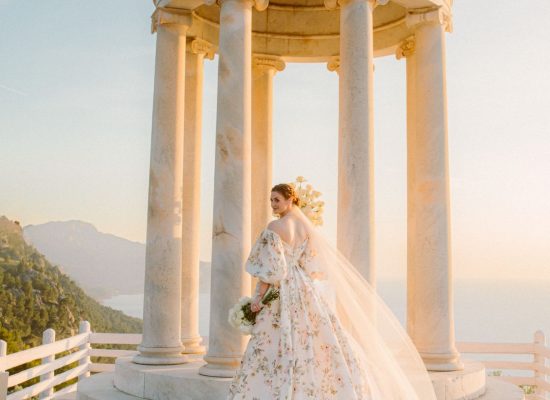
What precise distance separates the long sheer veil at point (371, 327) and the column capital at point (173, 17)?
81.5 ft

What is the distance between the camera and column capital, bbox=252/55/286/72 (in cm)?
6819

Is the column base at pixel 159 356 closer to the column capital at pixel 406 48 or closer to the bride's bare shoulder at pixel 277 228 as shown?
the bride's bare shoulder at pixel 277 228

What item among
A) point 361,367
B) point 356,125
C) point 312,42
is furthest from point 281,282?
point 312,42

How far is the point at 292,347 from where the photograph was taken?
3619 cm

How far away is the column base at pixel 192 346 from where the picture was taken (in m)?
61.2

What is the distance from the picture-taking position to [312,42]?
228 feet

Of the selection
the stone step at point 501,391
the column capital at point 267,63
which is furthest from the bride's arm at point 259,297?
the column capital at point 267,63

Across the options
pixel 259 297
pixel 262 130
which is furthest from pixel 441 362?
pixel 262 130

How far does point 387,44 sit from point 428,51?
1001 cm

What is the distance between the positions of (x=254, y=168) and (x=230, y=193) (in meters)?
22.6

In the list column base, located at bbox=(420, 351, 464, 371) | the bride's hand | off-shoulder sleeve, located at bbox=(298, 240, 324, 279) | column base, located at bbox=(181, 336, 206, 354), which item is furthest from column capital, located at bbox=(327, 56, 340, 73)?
the bride's hand

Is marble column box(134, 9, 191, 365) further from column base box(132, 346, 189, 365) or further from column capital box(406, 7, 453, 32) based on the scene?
column capital box(406, 7, 453, 32)

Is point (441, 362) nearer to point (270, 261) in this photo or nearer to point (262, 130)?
point (270, 261)

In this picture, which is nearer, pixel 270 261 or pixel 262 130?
pixel 270 261
